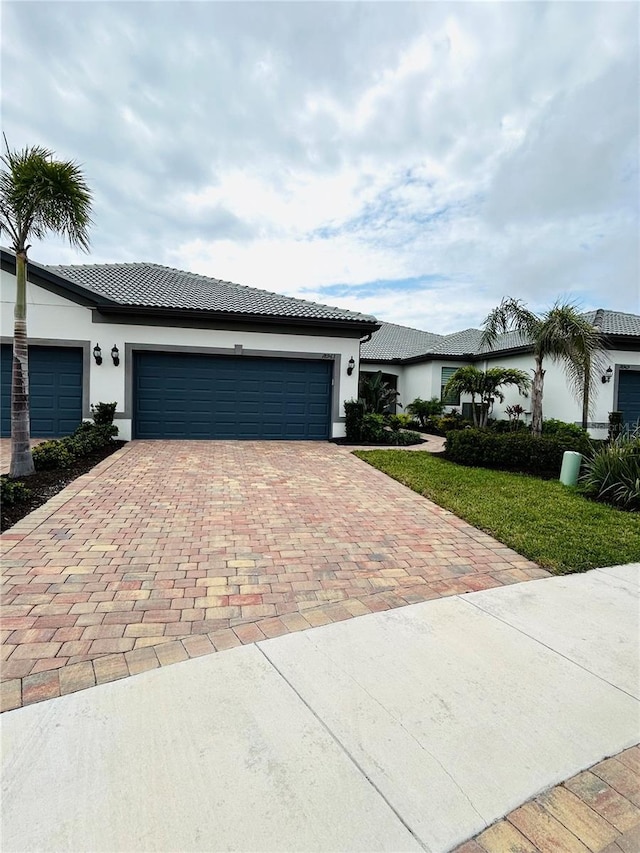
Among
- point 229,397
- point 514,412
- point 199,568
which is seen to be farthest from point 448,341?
point 199,568

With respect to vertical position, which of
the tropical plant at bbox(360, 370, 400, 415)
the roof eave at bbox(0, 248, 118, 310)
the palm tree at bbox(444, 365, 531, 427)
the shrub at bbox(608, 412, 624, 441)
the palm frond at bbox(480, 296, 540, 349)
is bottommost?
the shrub at bbox(608, 412, 624, 441)

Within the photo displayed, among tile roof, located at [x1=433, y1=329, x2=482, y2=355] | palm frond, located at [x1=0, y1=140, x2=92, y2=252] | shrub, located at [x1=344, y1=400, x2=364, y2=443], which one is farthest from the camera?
tile roof, located at [x1=433, y1=329, x2=482, y2=355]

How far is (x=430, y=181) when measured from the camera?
502 inches

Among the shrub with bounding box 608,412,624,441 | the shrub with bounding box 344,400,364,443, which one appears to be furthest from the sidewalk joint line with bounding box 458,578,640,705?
the shrub with bounding box 608,412,624,441

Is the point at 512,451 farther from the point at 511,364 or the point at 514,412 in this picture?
the point at 511,364

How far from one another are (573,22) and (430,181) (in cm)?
557

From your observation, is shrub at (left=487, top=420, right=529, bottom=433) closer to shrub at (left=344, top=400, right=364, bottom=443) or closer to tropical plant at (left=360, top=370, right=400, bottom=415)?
tropical plant at (left=360, top=370, right=400, bottom=415)

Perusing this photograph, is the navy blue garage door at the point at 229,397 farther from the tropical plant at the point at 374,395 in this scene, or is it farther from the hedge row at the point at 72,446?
the tropical plant at the point at 374,395

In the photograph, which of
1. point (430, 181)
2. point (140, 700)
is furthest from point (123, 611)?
point (430, 181)

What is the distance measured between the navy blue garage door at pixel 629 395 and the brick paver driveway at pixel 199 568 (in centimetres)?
1205

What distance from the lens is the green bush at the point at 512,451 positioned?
938cm

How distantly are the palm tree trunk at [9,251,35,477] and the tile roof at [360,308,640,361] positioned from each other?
13.9 metres

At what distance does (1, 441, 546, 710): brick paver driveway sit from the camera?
9.38ft

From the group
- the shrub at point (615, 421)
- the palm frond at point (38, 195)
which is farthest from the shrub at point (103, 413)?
the shrub at point (615, 421)
